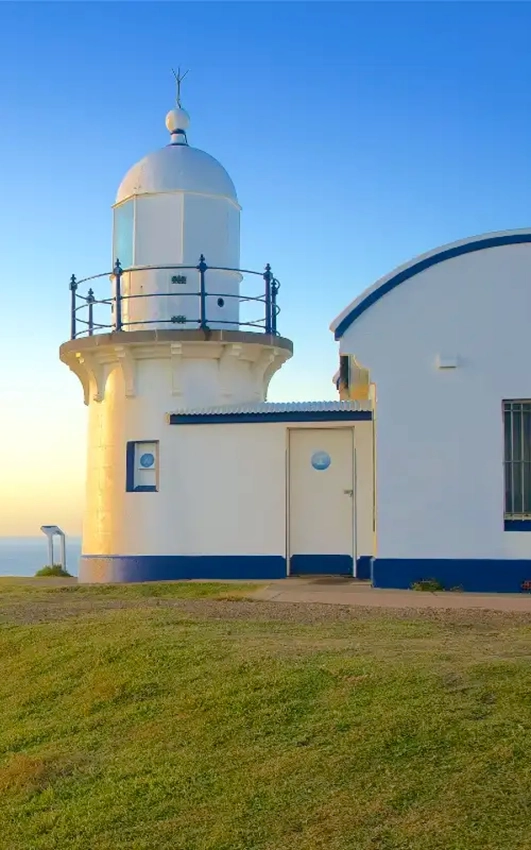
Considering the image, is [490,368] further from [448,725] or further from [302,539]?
[448,725]

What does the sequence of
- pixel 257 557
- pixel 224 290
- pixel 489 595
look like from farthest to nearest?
pixel 224 290, pixel 257 557, pixel 489 595

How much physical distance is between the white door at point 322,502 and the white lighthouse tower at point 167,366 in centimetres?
101

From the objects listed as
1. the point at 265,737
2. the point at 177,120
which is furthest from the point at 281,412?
the point at 265,737

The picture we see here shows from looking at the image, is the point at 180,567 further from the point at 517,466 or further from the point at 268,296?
the point at 517,466

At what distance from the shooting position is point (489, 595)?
1526 centimetres

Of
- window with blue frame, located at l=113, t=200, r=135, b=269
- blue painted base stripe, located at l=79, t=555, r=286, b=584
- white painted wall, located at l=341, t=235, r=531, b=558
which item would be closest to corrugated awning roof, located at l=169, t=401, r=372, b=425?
white painted wall, located at l=341, t=235, r=531, b=558

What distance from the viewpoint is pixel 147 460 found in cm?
1867

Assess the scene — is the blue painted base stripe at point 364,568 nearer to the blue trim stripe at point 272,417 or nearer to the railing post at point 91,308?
the blue trim stripe at point 272,417

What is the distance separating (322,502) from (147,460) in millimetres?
3113

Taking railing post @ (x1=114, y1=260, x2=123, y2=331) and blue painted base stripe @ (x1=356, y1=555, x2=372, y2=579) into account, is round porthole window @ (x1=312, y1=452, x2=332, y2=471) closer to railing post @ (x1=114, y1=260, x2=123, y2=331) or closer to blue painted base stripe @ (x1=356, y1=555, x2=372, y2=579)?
blue painted base stripe @ (x1=356, y1=555, x2=372, y2=579)

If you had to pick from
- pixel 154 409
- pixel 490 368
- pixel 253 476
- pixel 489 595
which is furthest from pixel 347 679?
pixel 154 409

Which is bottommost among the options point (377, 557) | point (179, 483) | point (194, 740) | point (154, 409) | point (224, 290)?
point (194, 740)

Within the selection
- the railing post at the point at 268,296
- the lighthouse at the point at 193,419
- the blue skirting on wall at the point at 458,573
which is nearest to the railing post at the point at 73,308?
the lighthouse at the point at 193,419

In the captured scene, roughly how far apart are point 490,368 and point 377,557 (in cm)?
315
